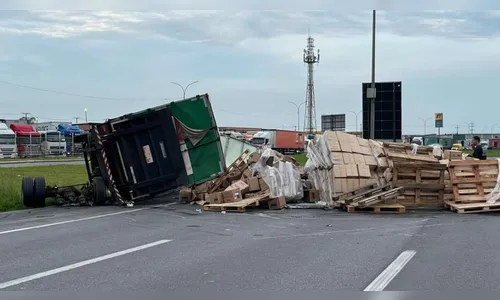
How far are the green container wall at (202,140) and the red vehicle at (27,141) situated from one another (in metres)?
40.4

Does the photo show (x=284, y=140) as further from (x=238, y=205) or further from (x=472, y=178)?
(x=238, y=205)

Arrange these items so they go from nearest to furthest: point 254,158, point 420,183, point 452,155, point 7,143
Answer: point 420,183, point 254,158, point 452,155, point 7,143

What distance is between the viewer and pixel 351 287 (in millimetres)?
7066

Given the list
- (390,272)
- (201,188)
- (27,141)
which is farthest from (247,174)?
(27,141)

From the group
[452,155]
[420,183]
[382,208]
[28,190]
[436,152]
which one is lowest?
[382,208]

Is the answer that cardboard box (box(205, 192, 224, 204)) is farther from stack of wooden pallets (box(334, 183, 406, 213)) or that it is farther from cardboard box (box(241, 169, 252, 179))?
stack of wooden pallets (box(334, 183, 406, 213))

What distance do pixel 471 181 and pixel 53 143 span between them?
161 feet

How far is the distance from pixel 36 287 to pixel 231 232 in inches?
211

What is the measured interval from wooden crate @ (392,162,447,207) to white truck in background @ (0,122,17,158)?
41.9 metres

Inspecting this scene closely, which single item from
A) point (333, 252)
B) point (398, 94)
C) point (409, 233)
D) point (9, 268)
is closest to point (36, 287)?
point (9, 268)

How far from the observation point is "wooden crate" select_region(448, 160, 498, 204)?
15773 mm

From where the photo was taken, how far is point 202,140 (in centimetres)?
1747

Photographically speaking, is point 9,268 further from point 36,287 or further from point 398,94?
point 398,94

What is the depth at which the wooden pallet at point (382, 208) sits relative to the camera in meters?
15.5
